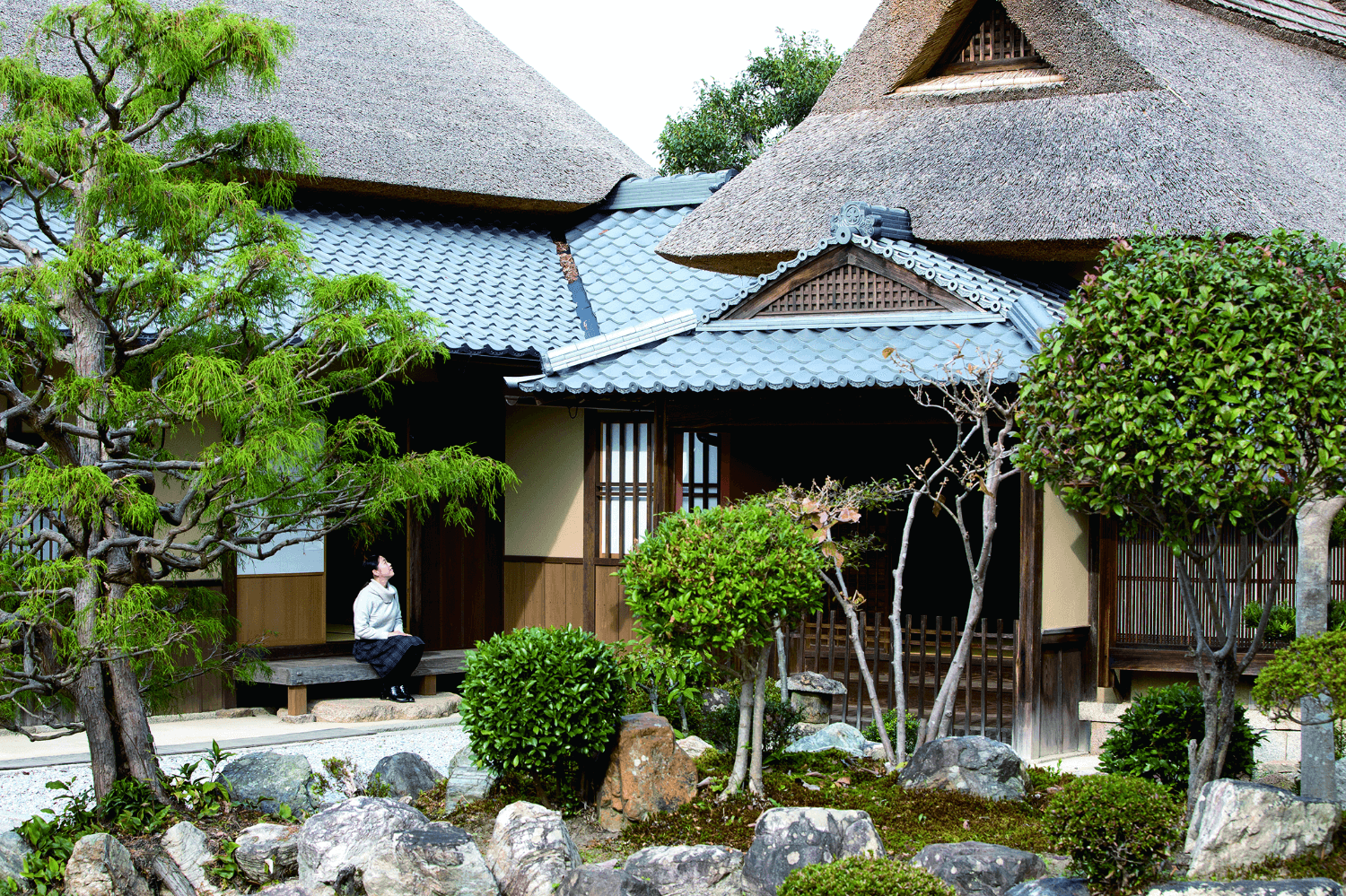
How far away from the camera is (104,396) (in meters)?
5.73

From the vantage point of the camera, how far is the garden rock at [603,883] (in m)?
5.19

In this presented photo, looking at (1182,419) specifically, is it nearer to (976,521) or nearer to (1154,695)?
(1154,695)

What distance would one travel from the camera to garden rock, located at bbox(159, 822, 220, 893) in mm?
5691

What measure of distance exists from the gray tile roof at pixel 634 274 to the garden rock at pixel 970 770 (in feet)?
17.3

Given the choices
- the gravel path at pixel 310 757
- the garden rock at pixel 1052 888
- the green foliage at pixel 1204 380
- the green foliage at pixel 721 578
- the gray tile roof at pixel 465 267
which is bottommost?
the gravel path at pixel 310 757

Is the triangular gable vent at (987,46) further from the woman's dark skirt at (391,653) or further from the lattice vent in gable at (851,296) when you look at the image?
the woman's dark skirt at (391,653)

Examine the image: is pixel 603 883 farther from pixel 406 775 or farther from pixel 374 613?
pixel 374 613

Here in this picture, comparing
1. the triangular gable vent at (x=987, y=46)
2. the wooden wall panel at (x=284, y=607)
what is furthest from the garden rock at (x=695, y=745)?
the triangular gable vent at (x=987, y=46)

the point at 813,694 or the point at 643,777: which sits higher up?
the point at 643,777

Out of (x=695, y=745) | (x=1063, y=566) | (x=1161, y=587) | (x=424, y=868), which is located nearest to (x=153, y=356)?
(x=424, y=868)

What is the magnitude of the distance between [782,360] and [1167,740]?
3645 mm

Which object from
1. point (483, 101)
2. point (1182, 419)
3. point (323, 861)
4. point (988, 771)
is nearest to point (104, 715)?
point (323, 861)

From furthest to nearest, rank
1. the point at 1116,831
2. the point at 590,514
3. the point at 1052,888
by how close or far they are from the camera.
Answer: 1. the point at 590,514
2. the point at 1116,831
3. the point at 1052,888

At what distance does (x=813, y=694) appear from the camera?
9.25m
